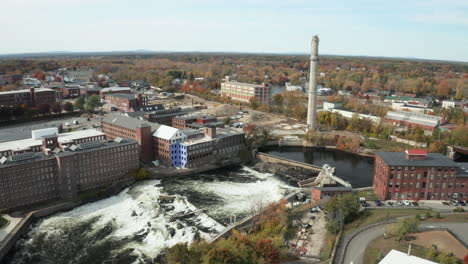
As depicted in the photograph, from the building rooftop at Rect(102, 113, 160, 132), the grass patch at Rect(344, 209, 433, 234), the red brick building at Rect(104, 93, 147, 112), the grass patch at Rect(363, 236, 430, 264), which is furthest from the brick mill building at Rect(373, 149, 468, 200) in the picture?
the red brick building at Rect(104, 93, 147, 112)

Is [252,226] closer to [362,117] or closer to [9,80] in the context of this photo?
[362,117]

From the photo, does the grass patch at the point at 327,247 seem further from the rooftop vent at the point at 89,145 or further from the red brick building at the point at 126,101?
the red brick building at the point at 126,101

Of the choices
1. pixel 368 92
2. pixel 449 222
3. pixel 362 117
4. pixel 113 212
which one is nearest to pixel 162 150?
pixel 113 212

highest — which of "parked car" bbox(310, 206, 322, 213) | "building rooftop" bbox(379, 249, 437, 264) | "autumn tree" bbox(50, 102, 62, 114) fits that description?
"autumn tree" bbox(50, 102, 62, 114)

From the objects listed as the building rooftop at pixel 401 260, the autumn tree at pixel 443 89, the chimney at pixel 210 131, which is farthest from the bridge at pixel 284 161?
the autumn tree at pixel 443 89

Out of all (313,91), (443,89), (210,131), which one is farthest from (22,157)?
(443,89)

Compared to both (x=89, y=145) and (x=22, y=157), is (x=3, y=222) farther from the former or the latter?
(x=89, y=145)

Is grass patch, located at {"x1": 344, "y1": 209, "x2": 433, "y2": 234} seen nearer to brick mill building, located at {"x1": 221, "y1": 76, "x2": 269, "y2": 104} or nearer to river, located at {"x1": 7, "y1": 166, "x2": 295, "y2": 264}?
river, located at {"x1": 7, "y1": 166, "x2": 295, "y2": 264}
